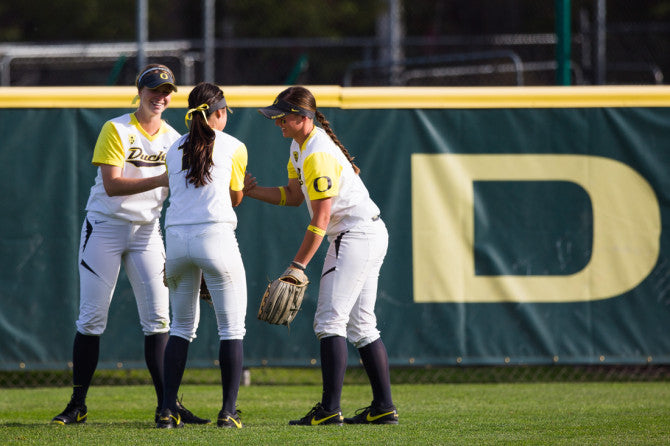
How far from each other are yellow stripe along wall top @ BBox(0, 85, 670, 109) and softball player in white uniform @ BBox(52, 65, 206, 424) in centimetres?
202

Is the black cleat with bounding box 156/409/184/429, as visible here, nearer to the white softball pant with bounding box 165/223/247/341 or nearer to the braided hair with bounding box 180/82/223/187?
the white softball pant with bounding box 165/223/247/341

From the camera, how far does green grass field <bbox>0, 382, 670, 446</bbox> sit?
4.61 m

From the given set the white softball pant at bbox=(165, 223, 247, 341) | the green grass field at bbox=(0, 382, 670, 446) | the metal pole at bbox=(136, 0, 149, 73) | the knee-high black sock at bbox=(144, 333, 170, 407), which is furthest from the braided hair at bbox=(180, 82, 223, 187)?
the metal pole at bbox=(136, 0, 149, 73)

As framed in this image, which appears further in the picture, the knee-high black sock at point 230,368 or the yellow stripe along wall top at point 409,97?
the yellow stripe along wall top at point 409,97

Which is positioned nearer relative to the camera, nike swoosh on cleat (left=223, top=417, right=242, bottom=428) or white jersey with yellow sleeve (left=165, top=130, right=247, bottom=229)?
white jersey with yellow sleeve (left=165, top=130, right=247, bottom=229)

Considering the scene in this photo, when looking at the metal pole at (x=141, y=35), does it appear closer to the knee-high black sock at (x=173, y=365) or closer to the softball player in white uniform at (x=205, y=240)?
the softball player in white uniform at (x=205, y=240)

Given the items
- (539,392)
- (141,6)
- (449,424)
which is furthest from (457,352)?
(141,6)

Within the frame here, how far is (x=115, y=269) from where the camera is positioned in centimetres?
528

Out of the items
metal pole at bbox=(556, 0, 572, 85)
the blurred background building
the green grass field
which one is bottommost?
the green grass field

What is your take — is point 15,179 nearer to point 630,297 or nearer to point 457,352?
point 457,352

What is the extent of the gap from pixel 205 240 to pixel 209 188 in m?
0.28

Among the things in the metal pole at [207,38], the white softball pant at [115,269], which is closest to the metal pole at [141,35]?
the metal pole at [207,38]

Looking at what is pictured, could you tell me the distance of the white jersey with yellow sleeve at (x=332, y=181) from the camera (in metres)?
4.87

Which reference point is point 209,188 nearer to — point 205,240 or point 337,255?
point 205,240
